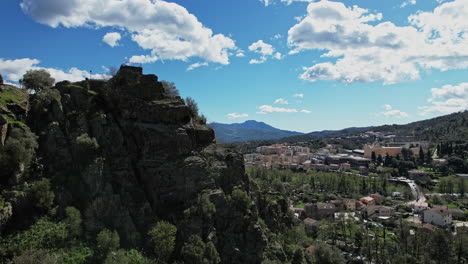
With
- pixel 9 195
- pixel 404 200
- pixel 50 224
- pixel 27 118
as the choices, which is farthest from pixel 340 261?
pixel 404 200

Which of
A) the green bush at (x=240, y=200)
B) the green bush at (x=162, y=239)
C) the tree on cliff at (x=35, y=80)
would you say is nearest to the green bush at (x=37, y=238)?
the green bush at (x=162, y=239)

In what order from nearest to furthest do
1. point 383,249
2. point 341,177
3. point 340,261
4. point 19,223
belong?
point 19,223
point 340,261
point 383,249
point 341,177

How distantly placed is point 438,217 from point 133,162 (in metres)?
92.8

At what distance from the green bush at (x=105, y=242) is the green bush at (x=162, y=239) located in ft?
13.2

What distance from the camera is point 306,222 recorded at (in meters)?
86.5

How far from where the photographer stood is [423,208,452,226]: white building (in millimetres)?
88000

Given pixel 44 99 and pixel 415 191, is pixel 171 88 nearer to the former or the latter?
pixel 44 99

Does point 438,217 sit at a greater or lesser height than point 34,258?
lesser

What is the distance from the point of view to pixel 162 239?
32.2 metres

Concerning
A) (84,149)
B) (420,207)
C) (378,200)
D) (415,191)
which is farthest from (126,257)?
(415,191)

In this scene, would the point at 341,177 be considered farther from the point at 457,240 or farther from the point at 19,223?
the point at 19,223

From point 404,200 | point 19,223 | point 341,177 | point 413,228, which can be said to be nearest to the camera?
point 19,223

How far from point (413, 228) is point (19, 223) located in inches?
3603

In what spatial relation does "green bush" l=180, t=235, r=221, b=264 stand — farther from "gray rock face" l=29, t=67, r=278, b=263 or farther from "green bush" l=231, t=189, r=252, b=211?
"green bush" l=231, t=189, r=252, b=211
